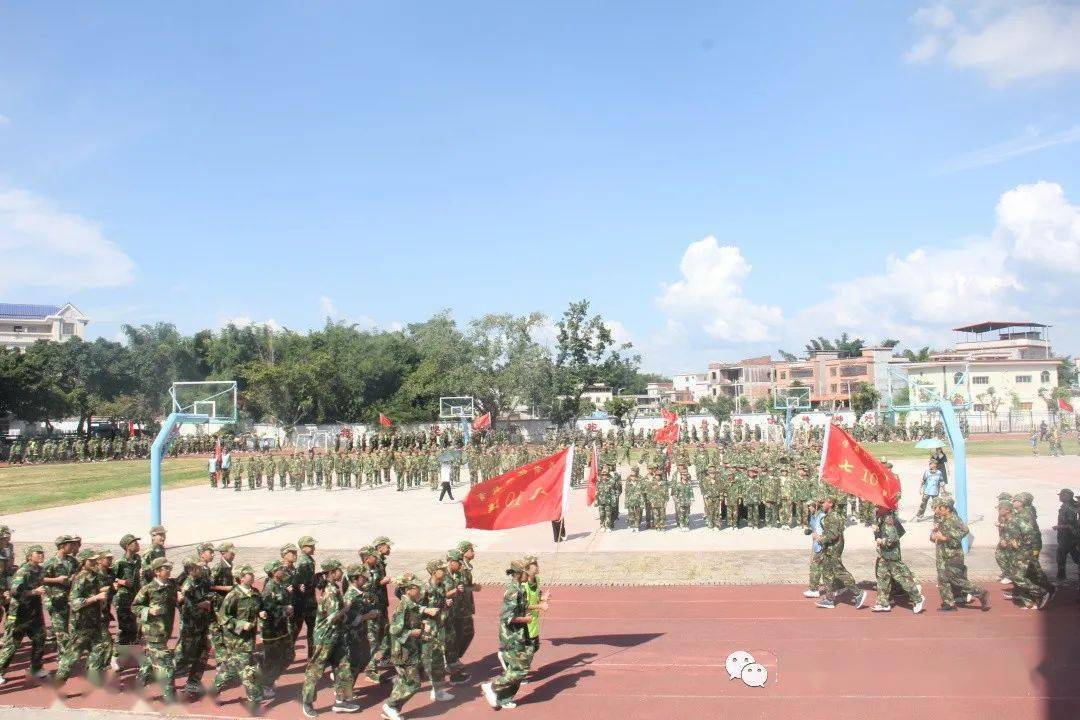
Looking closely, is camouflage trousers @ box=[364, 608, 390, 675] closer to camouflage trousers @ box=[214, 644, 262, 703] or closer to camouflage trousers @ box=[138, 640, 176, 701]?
camouflage trousers @ box=[214, 644, 262, 703]

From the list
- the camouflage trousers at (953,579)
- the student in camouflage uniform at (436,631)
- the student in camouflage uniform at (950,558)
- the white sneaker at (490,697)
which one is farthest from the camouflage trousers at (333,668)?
the camouflage trousers at (953,579)

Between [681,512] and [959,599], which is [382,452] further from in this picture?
[959,599]

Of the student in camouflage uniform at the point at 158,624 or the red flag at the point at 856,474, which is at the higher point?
the red flag at the point at 856,474

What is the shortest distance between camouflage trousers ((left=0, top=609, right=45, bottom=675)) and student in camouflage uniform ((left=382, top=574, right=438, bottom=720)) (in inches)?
180

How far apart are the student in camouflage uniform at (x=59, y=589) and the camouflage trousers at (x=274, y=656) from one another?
8.41 feet

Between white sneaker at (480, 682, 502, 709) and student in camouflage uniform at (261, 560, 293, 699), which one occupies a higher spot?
student in camouflage uniform at (261, 560, 293, 699)

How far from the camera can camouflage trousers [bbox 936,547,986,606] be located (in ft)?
35.8

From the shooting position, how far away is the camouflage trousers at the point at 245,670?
26.8 feet

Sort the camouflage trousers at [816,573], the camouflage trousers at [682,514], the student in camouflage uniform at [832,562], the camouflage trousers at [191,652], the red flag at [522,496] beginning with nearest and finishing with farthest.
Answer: the camouflage trousers at [191,652], the red flag at [522,496], the student in camouflage uniform at [832,562], the camouflage trousers at [816,573], the camouflage trousers at [682,514]

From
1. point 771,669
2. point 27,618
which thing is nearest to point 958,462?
point 771,669

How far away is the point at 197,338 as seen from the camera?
72.1m

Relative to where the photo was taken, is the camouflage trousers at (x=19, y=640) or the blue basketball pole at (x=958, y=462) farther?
the blue basketball pole at (x=958, y=462)

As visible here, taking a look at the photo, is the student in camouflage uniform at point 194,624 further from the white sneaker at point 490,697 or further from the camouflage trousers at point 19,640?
the white sneaker at point 490,697

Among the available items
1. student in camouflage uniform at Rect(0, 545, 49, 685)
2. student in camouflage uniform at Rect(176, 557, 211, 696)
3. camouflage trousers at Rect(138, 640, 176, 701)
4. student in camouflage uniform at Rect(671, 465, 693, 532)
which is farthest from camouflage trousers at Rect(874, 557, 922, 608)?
student in camouflage uniform at Rect(0, 545, 49, 685)
